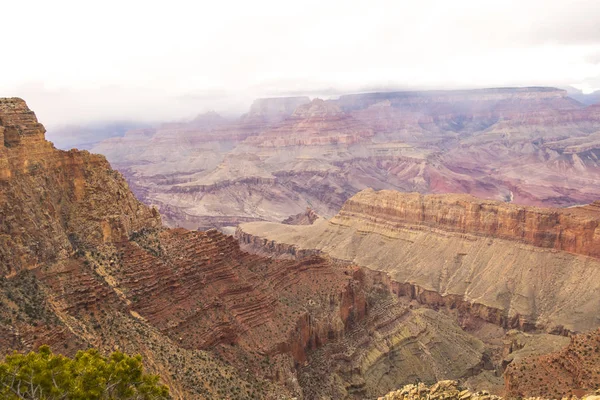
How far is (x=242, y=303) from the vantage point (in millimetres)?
55594

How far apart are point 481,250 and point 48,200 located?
82428 millimetres

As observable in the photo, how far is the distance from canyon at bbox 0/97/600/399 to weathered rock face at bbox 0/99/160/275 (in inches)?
4.8

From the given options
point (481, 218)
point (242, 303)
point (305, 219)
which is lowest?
point (305, 219)

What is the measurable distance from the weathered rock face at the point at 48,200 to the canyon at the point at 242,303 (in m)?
0.12

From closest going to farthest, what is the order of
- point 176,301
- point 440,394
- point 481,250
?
point 440,394 → point 176,301 → point 481,250

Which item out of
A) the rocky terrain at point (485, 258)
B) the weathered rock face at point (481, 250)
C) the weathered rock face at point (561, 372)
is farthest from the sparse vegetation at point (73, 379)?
the weathered rock face at point (481, 250)

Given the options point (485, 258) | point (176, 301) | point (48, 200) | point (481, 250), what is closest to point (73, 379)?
point (176, 301)

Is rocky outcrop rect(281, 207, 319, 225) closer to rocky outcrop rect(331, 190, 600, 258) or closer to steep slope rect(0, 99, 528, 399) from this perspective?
rocky outcrop rect(331, 190, 600, 258)

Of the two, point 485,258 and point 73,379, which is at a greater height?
point 73,379

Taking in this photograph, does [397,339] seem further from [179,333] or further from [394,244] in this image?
[394,244]

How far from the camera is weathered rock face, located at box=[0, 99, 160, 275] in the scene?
139ft

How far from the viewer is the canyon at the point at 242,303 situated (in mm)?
42094

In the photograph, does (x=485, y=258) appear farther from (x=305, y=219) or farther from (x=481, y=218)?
(x=305, y=219)

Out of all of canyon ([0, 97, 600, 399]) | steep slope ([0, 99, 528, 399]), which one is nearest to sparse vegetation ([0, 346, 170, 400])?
canyon ([0, 97, 600, 399])
